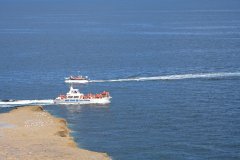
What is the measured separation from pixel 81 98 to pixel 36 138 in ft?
102

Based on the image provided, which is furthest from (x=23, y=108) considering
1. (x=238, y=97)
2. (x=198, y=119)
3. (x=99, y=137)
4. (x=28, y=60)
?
(x=28, y=60)

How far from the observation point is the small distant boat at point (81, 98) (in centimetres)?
12732

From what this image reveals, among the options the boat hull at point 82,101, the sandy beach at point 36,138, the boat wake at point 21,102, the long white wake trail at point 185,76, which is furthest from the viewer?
the long white wake trail at point 185,76

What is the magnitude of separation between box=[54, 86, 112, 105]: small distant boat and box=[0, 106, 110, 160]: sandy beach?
8716mm

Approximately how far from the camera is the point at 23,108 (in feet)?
399

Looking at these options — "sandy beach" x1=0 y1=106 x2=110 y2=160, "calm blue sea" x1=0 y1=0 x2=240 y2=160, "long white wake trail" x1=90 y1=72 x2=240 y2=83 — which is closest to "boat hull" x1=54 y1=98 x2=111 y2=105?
"calm blue sea" x1=0 y1=0 x2=240 y2=160

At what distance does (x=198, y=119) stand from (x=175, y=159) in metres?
22.2

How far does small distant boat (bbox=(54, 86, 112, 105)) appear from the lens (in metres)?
127

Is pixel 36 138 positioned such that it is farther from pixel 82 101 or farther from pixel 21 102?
pixel 82 101

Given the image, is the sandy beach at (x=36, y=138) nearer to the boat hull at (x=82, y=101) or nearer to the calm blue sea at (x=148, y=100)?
the calm blue sea at (x=148, y=100)

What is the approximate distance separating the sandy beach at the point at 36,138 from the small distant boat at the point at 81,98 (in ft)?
28.6

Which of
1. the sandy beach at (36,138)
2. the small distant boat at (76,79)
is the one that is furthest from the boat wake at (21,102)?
the small distant boat at (76,79)

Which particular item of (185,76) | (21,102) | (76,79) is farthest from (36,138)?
(185,76)

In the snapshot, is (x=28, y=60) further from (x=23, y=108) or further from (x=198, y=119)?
(x=198, y=119)
